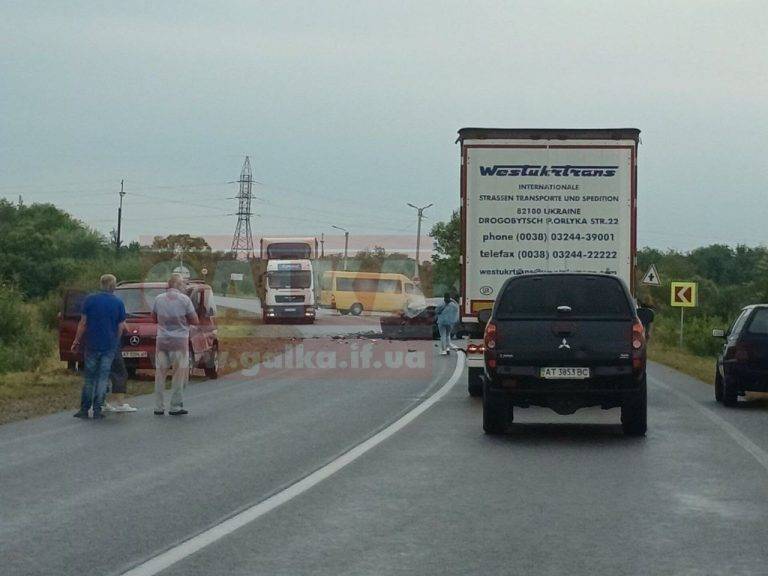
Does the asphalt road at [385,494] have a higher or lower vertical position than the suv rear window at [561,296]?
lower

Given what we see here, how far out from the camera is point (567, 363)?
15.3 meters

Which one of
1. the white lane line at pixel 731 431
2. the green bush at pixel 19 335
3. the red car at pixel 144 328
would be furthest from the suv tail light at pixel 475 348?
the green bush at pixel 19 335

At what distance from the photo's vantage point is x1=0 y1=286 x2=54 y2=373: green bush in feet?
107

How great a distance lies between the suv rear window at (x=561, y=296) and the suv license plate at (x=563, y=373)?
0.86m

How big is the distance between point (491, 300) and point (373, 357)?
1695 centimetres

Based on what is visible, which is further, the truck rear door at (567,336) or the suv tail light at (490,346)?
the suv tail light at (490,346)

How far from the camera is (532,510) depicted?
10.1 meters

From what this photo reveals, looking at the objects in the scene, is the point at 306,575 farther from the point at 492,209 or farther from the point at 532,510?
the point at 492,209

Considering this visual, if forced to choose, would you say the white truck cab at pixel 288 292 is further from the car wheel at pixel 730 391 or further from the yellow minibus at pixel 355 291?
the car wheel at pixel 730 391

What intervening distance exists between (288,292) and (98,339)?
49.3 m

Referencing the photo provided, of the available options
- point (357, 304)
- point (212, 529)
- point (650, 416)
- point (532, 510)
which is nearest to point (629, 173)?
point (650, 416)

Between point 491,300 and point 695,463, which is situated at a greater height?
point 491,300

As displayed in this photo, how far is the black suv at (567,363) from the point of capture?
603 inches

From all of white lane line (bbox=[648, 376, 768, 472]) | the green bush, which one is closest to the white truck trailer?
white lane line (bbox=[648, 376, 768, 472])
